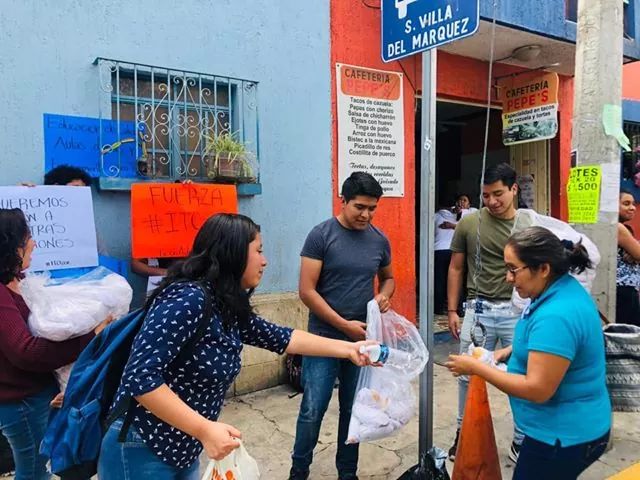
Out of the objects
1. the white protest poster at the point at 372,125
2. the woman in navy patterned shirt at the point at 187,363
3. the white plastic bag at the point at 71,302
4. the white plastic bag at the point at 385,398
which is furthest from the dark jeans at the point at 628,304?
the white plastic bag at the point at 71,302

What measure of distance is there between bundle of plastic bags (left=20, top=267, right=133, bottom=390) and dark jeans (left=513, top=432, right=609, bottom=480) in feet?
5.94

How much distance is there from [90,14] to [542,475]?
4.05m

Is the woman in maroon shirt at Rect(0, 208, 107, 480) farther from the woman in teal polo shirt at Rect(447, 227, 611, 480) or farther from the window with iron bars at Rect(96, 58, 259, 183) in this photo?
the window with iron bars at Rect(96, 58, 259, 183)

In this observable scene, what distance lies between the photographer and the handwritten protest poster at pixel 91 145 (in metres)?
3.80

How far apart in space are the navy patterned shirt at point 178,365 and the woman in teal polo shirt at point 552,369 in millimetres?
974

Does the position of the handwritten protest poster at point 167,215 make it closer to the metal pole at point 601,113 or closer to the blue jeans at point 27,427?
the blue jeans at point 27,427

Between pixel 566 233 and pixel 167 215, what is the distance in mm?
2676

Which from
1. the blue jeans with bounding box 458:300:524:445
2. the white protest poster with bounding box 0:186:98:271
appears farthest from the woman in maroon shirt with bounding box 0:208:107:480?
the blue jeans with bounding box 458:300:524:445

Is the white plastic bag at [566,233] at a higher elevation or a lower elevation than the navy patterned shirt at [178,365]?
higher

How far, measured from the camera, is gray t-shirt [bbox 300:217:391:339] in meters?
3.06

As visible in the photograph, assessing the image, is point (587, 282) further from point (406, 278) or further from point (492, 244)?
point (406, 278)

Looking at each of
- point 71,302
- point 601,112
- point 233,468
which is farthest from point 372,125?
point 233,468

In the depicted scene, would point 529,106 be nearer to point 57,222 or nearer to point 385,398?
point 385,398

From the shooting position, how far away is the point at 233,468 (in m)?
1.62
